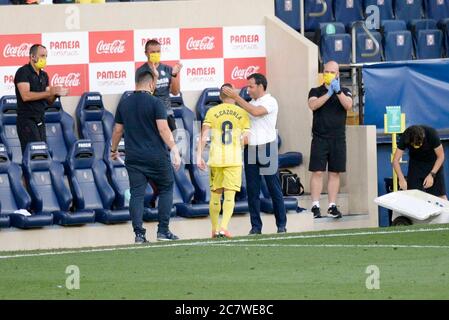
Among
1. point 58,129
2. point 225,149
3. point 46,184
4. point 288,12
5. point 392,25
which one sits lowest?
point 46,184

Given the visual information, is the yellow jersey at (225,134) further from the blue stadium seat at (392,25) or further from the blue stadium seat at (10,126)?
the blue stadium seat at (392,25)

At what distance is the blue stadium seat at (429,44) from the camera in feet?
80.8

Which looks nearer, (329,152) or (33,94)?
(33,94)

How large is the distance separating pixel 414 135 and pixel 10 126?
5411 millimetres

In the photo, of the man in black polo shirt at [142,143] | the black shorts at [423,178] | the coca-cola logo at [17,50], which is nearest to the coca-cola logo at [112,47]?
the coca-cola logo at [17,50]

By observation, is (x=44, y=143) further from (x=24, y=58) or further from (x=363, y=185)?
(x=363, y=185)

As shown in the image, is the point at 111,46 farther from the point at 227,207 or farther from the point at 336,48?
the point at 227,207

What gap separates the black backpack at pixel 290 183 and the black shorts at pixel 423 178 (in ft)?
5.53

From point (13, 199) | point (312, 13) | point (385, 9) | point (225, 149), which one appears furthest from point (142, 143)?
point (385, 9)

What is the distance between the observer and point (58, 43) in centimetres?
2108

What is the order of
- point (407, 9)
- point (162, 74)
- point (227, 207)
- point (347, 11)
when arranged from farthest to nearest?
1. point (407, 9)
2. point (347, 11)
3. point (162, 74)
4. point (227, 207)

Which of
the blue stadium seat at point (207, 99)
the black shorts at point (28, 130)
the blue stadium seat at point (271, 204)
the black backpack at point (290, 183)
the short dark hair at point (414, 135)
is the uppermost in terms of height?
the blue stadium seat at point (207, 99)

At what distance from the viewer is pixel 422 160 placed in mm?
19938
